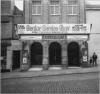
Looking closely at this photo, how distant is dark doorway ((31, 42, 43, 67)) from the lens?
77.1ft

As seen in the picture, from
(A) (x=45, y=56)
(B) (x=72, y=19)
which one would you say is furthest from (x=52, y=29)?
(B) (x=72, y=19)

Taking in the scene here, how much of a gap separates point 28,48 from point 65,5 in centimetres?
764

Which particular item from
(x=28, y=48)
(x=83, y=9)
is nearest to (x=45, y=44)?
(x=28, y=48)

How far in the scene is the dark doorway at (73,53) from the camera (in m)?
23.6

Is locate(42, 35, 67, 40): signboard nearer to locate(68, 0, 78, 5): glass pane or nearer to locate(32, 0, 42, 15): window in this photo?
locate(32, 0, 42, 15): window

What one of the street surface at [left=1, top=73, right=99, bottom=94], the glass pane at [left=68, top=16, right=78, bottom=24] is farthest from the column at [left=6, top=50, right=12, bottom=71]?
the street surface at [left=1, top=73, right=99, bottom=94]

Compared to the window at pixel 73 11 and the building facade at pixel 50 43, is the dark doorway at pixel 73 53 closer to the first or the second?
the building facade at pixel 50 43

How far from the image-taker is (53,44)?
23.6 m

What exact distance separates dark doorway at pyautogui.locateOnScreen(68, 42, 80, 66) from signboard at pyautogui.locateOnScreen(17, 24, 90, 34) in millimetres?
3602

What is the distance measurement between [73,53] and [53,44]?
117 inches

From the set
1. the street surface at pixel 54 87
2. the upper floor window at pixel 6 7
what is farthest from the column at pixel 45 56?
the street surface at pixel 54 87

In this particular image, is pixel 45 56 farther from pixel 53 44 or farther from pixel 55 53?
pixel 53 44

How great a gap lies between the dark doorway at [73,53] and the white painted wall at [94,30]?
2.18 meters

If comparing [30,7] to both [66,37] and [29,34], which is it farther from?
[66,37]
